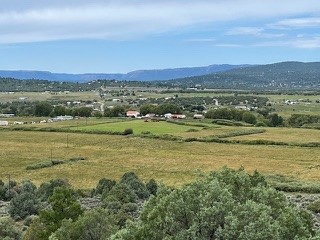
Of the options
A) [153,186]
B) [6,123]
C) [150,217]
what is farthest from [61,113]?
[150,217]

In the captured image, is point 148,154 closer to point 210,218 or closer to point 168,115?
point 168,115

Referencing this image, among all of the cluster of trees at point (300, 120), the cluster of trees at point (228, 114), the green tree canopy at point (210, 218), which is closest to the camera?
the green tree canopy at point (210, 218)

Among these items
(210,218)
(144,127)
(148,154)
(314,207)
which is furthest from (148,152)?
(210,218)

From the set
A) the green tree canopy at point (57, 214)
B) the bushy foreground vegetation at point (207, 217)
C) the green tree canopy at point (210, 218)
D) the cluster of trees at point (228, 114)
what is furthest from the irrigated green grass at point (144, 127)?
the green tree canopy at point (210, 218)

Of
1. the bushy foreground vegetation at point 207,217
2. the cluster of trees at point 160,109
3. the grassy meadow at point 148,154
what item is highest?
the bushy foreground vegetation at point 207,217

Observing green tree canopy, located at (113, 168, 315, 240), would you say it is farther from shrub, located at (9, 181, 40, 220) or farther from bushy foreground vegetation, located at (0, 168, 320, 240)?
shrub, located at (9, 181, 40, 220)

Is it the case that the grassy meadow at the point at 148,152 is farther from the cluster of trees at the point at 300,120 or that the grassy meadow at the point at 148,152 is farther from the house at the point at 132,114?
the house at the point at 132,114

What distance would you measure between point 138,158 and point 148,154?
3505 millimetres

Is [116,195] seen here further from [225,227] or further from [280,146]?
[280,146]

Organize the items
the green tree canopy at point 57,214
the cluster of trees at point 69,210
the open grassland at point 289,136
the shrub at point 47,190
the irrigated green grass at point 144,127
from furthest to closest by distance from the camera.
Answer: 1. the irrigated green grass at point 144,127
2. the open grassland at point 289,136
3. the shrub at point 47,190
4. the green tree canopy at point 57,214
5. the cluster of trees at point 69,210

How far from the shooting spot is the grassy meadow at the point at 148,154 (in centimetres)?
5512

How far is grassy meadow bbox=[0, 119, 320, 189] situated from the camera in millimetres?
55125

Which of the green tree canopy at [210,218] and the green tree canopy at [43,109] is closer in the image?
the green tree canopy at [210,218]

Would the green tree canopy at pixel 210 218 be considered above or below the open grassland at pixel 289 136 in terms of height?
above
